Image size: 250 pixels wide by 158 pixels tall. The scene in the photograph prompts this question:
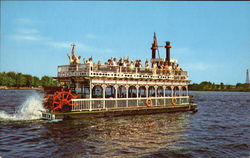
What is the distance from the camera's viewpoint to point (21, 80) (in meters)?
123

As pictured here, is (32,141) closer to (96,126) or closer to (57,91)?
(96,126)

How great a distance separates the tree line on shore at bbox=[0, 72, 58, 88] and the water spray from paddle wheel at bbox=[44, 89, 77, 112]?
95.1 m

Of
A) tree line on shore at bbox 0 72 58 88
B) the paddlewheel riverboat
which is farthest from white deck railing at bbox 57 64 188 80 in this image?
tree line on shore at bbox 0 72 58 88

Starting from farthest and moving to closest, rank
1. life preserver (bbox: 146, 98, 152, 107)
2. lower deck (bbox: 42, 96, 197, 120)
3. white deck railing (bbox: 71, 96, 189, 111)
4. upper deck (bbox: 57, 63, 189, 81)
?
life preserver (bbox: 146, 98, 152, 107)
upper deck (bbox: 57, 63, 189, 81)
white deck railing (bbox: 71, 96, 189, 111)
lower deck (bbox: 42, 96, 197, 120)

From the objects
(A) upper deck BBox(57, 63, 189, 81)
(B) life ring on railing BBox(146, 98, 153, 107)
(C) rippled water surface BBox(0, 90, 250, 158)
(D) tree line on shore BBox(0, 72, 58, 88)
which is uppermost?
(D) tree line on shore BBox(0, 72, 58, 88)

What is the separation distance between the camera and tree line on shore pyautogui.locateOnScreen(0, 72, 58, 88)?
117062 millimetres

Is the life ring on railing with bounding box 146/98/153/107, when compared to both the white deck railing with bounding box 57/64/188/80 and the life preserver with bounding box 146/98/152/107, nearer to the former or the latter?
the life preserver with bounding box 146/98/152/107

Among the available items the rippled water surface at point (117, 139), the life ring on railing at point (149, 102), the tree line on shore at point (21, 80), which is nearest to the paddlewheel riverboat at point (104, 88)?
the life ring on railing at point (149, 102)

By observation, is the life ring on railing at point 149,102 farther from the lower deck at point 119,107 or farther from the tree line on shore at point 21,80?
the tree line on shore at point 21,80

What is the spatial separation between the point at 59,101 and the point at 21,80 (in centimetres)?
11226

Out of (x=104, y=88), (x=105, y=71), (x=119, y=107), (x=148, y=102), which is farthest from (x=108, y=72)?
(x=148, y=102)

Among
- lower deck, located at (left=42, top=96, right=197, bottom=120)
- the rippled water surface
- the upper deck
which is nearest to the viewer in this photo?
the rippled water surface

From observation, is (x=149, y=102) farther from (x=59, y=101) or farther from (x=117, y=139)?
(x=117, y=139)

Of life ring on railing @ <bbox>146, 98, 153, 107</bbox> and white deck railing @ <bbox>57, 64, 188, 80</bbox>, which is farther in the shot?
life ring on railing @ <bbox>146, 98, 153, 107</bbox>
